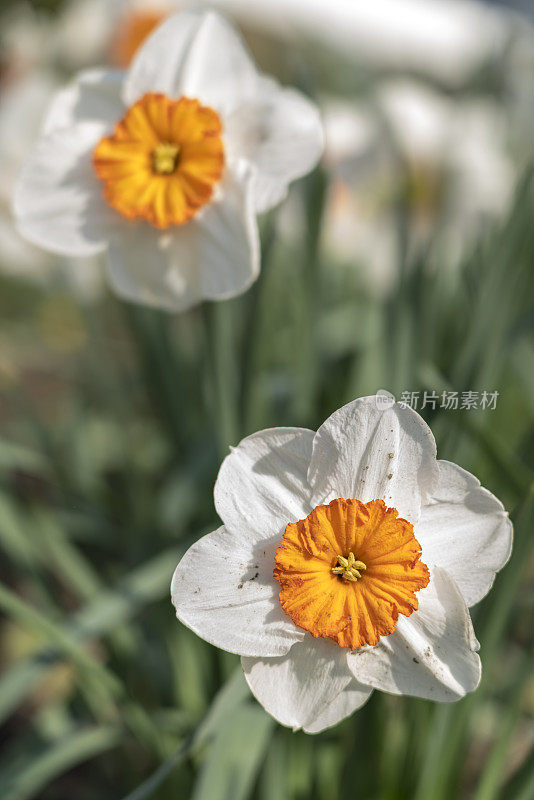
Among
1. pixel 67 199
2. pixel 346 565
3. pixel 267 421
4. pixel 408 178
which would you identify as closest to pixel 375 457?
pixel 346 565

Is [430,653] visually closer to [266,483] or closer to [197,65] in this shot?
[266,483]

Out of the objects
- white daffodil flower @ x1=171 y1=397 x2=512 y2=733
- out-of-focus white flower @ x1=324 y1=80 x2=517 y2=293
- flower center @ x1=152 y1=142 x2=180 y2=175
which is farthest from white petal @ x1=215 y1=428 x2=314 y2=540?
→ out-of-focus white flower @ x1=324 y1=80 x2=517 y2=293

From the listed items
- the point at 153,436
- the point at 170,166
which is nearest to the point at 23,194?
the point at 170,166

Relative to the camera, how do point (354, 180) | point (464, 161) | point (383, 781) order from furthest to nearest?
point (464, 161)
point (354, 180)
point (383, 781)

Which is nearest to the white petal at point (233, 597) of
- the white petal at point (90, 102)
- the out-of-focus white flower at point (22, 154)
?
the white petal at point (90, 102)

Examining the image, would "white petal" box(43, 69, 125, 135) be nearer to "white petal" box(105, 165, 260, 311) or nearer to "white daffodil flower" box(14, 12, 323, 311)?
"white daffodil flower" box(14, 12, 323, 311)

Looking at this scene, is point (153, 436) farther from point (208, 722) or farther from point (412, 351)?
point (208, 722)

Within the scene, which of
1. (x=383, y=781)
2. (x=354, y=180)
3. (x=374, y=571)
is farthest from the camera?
(x=354, y=180)

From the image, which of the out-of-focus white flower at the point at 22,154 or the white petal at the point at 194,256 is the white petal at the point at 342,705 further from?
the out-of-focus white flower at the point at 22,154
